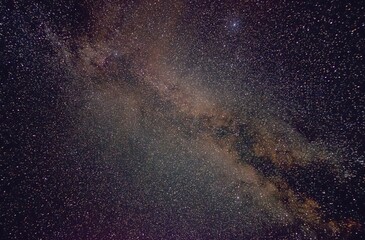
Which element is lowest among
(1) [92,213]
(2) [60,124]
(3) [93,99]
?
(1) [92,213]

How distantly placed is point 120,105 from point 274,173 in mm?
3015

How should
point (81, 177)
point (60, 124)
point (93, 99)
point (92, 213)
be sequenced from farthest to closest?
1. point (92, 213)
2. point (81, 177)
3. point (60, 124)
4. point (93, 99)

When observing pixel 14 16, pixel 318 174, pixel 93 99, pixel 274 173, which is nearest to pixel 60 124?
pixel 93 99

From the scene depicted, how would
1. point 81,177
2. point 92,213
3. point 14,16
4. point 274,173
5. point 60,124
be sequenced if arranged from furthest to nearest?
point 92,213, point 81,177, point 60,124, point 274,173, point 14,16

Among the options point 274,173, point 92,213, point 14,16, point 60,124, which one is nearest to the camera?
point 14,16

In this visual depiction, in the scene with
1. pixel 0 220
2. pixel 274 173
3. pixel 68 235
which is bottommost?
pixel 0 220

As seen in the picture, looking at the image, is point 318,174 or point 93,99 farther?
point 93,99

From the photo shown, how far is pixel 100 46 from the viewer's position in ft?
11.9

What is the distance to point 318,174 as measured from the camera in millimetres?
3637

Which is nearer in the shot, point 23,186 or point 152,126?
point 152,126

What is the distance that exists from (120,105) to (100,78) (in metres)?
0.58

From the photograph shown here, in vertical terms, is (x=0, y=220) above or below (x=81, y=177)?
below

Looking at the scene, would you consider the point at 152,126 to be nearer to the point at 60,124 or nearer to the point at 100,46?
the point at 100,46

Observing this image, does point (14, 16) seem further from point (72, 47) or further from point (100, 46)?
point (100, 46)
